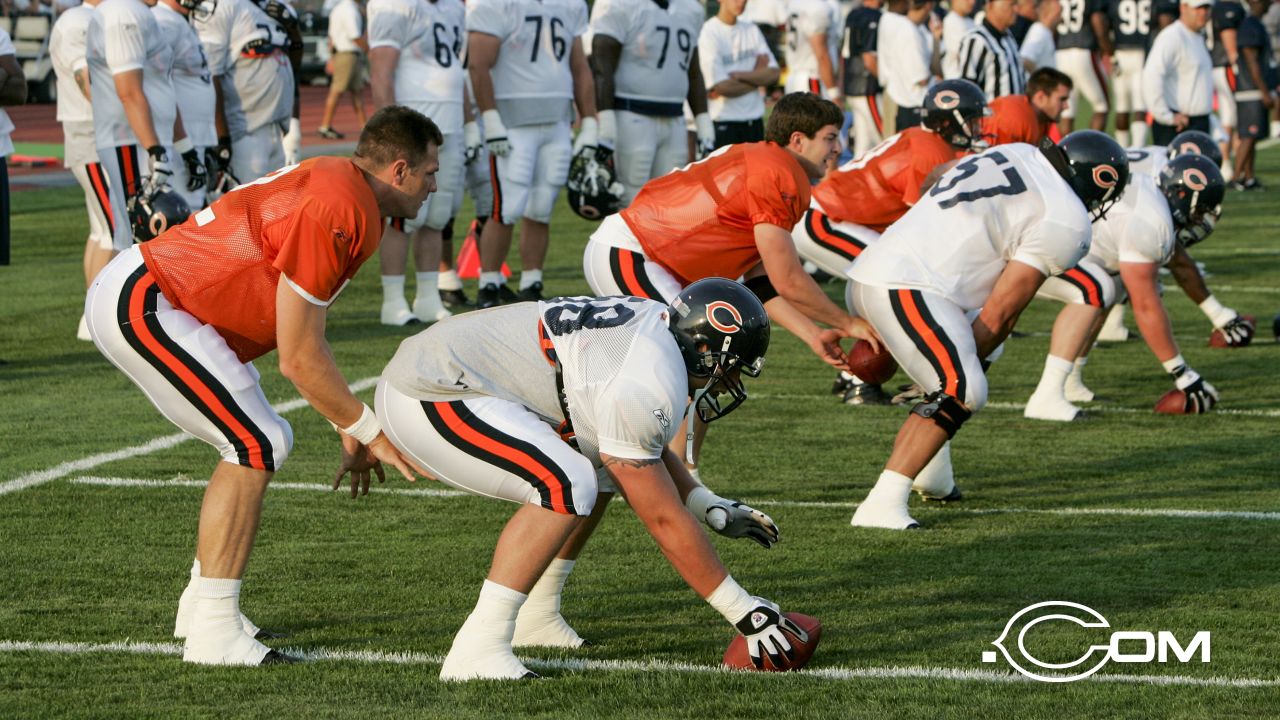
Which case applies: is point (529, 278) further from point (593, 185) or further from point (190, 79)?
point (190, 79)

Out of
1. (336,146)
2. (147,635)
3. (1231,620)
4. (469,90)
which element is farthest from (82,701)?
(336,146)

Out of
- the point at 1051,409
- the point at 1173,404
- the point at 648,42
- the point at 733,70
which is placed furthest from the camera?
the point at 733,70

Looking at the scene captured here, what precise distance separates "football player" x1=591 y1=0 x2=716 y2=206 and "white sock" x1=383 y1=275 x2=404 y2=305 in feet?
5.04

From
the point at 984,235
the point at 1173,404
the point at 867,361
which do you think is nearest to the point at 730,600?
the point at 867,361

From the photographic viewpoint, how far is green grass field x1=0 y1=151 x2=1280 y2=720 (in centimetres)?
440

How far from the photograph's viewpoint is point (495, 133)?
10.7 metres

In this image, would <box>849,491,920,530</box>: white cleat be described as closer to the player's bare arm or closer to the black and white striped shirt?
the player's bare arm

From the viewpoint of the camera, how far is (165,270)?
473 cm

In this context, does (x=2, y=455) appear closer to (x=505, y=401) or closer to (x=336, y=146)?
(x=505, y=401)

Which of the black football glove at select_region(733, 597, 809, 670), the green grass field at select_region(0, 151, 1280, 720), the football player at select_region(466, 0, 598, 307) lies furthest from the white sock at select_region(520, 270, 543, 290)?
the black football glove at select_region(733, 597, 809, 670)

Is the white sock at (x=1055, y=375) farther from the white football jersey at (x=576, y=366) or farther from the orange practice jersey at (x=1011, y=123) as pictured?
the white football jersey at (x=576, y=366)

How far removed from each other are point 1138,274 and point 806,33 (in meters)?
9.59

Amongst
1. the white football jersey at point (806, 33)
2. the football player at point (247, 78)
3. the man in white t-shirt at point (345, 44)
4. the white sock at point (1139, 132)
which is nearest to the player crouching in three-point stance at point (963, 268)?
the football player at point (247, 78)

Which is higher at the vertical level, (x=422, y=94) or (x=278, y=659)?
(x=278, y=659)
